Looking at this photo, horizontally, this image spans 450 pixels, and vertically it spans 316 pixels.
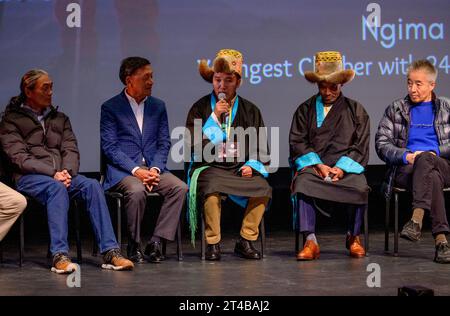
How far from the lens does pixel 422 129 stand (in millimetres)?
5926

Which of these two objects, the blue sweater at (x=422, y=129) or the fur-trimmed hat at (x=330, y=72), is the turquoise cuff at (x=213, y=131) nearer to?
the fur-trimmed hat at (x=330, y=72)

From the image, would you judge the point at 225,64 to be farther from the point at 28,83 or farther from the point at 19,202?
the point at 19,202

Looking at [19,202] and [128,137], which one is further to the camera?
[128,137]

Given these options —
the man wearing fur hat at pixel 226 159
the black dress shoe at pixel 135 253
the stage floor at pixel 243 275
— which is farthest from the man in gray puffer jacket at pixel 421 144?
the black dress shoe at pixel 135 253

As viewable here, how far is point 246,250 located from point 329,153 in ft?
2.76

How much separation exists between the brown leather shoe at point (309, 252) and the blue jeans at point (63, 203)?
3.66 feet

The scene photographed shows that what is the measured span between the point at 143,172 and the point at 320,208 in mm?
1153

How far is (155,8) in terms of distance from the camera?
7.04m

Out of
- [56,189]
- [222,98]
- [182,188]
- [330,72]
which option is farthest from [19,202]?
[330,72]

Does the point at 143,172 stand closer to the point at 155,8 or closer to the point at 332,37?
the point at 155,8

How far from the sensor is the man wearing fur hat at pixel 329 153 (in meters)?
5.72

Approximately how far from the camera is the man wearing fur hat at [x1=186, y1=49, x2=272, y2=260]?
5.70 meters
